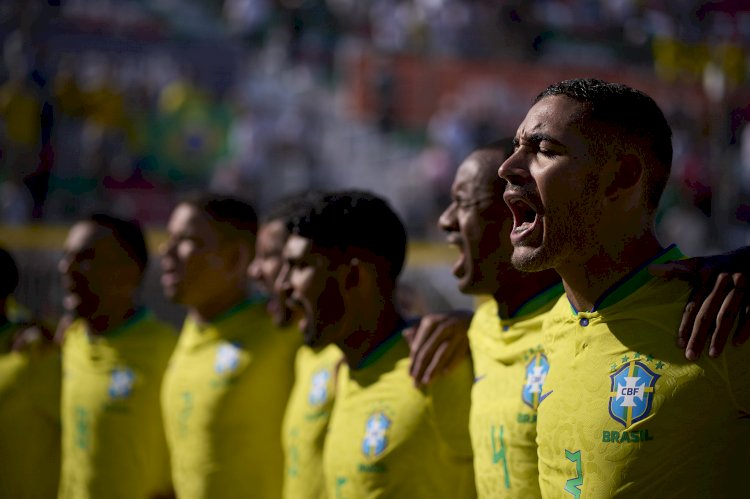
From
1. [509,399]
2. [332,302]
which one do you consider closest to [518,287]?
[509,399]

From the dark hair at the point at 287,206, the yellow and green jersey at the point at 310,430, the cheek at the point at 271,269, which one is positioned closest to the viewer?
the yellow and green jersey at the point at 310,430

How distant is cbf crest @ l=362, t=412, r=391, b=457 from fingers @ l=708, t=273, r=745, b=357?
5.18ft

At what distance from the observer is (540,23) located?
19.3 metres

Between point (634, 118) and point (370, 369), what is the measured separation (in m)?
1.69

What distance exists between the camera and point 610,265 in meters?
2.79

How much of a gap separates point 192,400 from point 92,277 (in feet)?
3.19

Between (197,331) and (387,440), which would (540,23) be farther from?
(387,440)

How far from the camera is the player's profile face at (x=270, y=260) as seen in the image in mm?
5332

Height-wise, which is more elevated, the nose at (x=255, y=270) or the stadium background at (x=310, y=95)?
the nose at (x=255, y=270)

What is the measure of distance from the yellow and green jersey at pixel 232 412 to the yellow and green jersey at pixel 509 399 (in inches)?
63.5

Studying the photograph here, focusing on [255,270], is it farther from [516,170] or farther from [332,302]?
[516,170]

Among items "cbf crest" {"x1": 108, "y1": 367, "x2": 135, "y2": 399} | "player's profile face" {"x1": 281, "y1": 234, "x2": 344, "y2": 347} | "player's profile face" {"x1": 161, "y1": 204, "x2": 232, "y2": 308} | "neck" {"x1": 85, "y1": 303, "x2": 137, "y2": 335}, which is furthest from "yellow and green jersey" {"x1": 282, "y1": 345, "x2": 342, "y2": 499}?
"neck" {"x1": 85, "y1": 303, "x2": 137, "y2": 335}

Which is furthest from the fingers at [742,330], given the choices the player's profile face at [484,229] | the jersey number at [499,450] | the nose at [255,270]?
the nose at [255,270]

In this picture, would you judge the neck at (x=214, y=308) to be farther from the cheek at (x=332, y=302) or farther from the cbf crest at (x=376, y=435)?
the cbf crest at (x=376, y=435)
